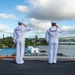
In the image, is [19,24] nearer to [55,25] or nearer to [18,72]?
[55,25]

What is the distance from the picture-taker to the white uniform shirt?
45.0ft

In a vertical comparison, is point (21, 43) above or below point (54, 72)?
above

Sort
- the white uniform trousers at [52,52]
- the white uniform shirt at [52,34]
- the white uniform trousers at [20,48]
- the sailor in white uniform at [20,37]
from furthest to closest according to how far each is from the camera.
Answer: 1. the white uniform trousers at [52,52]
2. the white uniform shirt at [52,34]
3. the white uniform trousers at [20,48]
4. the sailor in white uniform at [20,37]

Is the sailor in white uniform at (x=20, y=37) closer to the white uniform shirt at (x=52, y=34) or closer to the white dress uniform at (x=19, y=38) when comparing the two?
the white dress uniform at (x=19, y=38)

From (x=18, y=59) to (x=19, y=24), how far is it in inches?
64.5

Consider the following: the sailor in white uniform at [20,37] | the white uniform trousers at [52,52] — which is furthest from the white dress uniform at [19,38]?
the white uniform trousers at [52,52]

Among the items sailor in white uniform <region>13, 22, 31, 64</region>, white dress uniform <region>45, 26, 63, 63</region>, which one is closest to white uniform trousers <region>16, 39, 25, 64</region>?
sailor in white uniform <region>13, 22, 31, 64</region>

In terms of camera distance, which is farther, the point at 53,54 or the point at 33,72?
the point at 53,54

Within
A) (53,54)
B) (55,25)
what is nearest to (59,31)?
(55,25)

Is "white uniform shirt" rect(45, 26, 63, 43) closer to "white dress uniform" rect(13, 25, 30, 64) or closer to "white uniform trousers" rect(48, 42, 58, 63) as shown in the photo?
"white uniform trousers" rect(48, 42, 58, 63)

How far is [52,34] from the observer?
45.5 ft

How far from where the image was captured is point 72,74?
10.3 meters

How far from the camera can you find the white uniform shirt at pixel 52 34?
13.7 metres

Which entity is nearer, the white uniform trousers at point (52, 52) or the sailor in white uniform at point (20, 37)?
the sailor in white uniform at point (20, 37)
